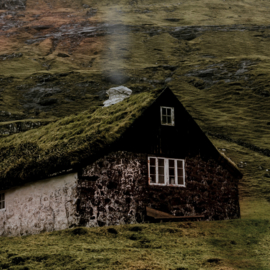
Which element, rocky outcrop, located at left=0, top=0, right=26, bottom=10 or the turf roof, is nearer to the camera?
the turf roof

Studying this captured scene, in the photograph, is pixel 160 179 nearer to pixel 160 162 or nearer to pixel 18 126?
pixel 160 162

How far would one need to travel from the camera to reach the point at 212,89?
313 feet

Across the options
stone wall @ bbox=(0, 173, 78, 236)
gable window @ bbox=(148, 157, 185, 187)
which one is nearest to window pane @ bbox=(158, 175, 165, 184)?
gable window @ bbox=(148, 157, 185, 187)

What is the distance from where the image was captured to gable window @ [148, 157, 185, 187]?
70.9 feet

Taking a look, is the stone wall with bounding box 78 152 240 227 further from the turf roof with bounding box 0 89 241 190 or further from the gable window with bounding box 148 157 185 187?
the turf roof with bounding box 0 89 241 190

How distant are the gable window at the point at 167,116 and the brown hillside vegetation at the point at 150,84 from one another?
5.00m

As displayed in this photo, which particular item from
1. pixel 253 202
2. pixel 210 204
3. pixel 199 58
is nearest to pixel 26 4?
pixel 199 58

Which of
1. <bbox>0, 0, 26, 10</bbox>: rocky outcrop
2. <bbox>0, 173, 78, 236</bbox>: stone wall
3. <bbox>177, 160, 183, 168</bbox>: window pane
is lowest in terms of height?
<bbox>0, 173, 78, 236</bbox>: stone wall

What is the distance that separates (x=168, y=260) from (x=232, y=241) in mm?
4953

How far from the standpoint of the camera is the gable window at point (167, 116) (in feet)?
75.5

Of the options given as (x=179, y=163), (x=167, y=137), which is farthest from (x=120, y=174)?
(x=179, y=163)

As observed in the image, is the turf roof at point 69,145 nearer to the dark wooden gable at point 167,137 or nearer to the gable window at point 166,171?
the dark wooden gable at point 167,137

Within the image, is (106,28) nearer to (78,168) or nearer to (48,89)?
(48,89)

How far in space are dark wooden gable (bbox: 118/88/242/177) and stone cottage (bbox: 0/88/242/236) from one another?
0.05 metres
